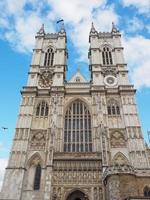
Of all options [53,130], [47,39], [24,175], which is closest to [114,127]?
[53,130]

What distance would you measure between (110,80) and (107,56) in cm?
470

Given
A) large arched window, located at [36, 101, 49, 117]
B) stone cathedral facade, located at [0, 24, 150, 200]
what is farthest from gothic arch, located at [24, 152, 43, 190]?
large arched window, located at [36, 101, 49, 117]

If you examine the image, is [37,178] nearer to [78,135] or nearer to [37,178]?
[37,178]

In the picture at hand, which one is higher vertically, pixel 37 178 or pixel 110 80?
pixel 110 80

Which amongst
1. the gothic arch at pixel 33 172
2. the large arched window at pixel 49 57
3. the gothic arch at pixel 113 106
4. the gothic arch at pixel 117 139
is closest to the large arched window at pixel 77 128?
the gothic arch at pixel 117 139

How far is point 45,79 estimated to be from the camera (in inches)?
1206

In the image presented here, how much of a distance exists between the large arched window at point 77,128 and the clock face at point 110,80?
15.1ft

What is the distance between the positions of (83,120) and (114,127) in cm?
361

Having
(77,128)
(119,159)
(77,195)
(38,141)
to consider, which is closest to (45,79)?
(77,128)

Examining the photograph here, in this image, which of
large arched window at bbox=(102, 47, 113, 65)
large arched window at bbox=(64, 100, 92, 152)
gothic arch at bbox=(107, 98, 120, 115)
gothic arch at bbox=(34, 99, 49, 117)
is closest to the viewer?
large arched window at bbox=(64, 100, 92, 152)

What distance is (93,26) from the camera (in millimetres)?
37719

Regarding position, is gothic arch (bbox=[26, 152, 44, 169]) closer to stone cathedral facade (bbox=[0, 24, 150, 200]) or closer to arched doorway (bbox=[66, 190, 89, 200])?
stone cathedral facade (bbox=[0, 24, 150, 200])

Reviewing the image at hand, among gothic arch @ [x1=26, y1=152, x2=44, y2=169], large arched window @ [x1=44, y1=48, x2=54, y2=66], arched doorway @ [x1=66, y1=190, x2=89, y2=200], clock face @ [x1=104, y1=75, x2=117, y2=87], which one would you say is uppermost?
large arched window @ [x1=44, y1=48, x2=54, y2=66]

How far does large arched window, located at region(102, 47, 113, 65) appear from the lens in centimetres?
3253
